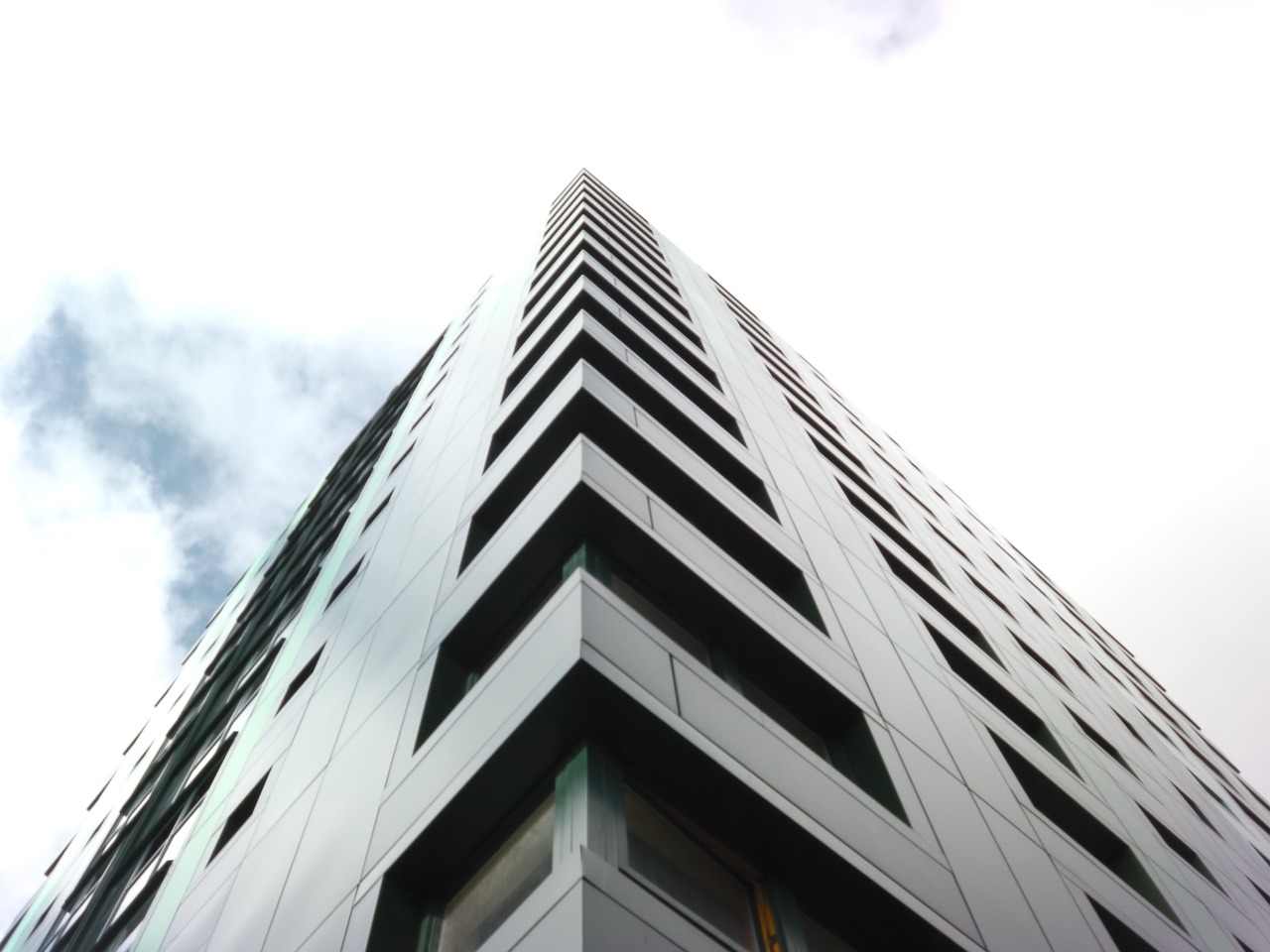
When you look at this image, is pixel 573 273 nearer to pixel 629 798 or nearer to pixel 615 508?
pixel 615 508

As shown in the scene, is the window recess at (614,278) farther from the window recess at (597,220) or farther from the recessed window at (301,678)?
the recessed window at (301,678)

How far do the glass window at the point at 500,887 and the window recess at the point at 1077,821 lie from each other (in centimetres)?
819

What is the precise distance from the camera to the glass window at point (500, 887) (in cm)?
579

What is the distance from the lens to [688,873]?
604 centimetres

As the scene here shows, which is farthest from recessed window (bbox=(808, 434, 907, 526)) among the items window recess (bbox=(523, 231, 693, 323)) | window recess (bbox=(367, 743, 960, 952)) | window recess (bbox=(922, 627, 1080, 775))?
window recess (bbox=(367, 743, 960, 952))

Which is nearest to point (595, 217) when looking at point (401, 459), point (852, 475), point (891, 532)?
point (401, 459)

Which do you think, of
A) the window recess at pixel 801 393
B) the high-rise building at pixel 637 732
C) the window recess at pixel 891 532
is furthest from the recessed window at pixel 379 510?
the window recess at pixel 801 393

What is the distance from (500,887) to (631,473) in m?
5.80

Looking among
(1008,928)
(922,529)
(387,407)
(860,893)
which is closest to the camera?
(860,893)

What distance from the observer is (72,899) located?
20422 millimetres

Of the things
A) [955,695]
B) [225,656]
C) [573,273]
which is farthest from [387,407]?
[955,695]

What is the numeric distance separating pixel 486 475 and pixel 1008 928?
770cm

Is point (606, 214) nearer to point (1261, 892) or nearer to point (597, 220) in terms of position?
point (597, 220)

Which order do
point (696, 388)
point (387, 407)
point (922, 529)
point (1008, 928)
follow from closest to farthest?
point (1008, 928) → point (696, 388) → point (922, 529) → point (387, 407)
